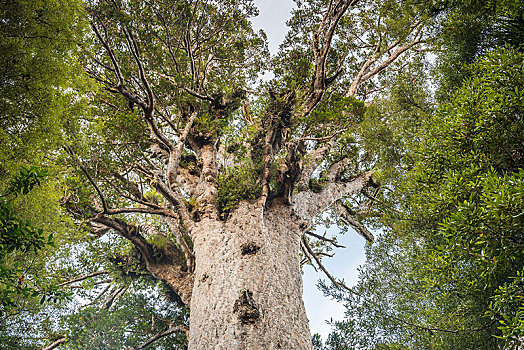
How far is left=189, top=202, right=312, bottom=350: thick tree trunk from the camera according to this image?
420 centimetres

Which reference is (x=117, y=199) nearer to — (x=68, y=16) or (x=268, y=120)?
(x=268, y=120)

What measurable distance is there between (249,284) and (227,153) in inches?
183

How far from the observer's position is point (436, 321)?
540 centimetres

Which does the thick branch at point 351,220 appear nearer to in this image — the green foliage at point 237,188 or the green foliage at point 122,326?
Result: the green foliage at point 237,188

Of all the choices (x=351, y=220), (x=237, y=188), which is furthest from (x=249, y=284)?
(x=351, y=220)

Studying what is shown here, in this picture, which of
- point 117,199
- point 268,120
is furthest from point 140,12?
point 117,199

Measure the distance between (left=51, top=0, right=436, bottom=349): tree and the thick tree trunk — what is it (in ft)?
0.06

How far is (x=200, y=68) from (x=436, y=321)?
27.1ft

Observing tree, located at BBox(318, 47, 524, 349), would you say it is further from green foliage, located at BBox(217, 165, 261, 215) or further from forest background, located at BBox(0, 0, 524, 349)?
green foliage, located at BBox(217, 165, 261, 215)

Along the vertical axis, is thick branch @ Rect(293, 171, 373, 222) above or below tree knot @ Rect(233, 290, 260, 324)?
above

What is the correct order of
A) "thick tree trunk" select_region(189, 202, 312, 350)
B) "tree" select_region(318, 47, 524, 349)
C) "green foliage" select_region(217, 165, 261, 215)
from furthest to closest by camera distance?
"green foliage" select_region(217, 165, 261, 215), "thick tree trunk" select_region(189, 202, 312, 350), "tree" select_region(318, 47, 524, 349)

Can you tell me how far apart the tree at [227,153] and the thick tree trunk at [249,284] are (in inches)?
0.8

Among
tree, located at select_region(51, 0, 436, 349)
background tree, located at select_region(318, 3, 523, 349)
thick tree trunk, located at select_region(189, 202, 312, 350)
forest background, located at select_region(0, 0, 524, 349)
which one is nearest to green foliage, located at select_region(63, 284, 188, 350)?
forest background, located at select_region(0, 0, 524, 349)

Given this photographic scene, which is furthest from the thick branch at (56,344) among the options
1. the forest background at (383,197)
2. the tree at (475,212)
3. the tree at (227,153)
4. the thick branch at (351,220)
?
the thick branch at (351,220)
